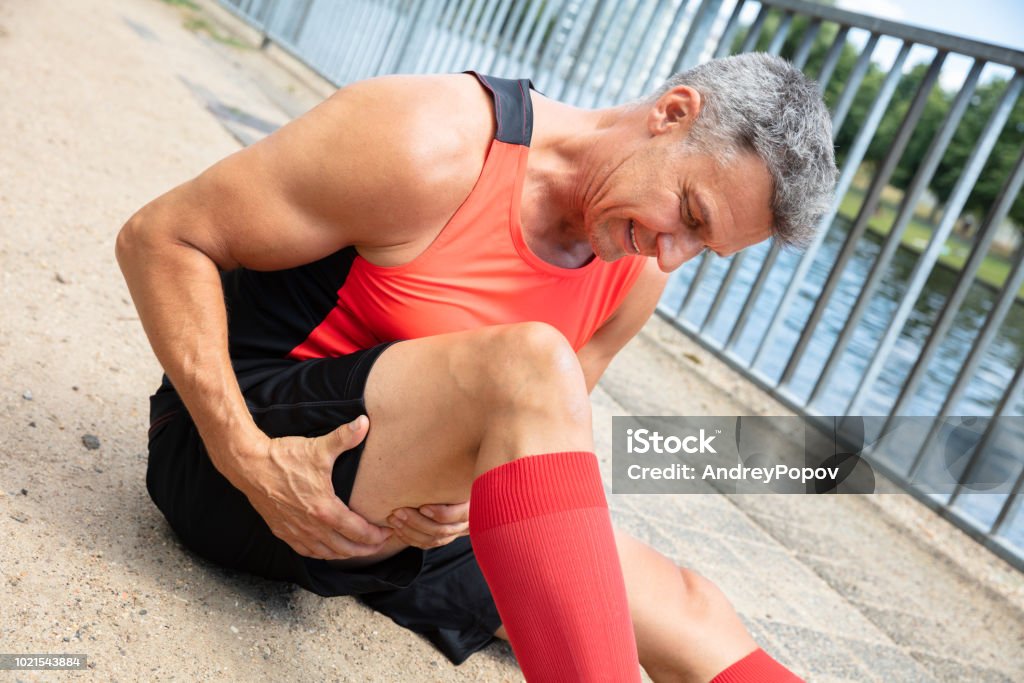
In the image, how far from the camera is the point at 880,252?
3863 millimetres

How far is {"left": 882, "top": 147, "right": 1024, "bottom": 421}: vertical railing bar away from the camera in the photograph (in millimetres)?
3404

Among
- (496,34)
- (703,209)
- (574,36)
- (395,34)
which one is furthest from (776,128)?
(395,34)

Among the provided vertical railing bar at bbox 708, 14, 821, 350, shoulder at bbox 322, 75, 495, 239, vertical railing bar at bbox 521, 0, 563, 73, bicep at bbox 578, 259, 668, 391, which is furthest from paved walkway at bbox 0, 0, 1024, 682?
vertical railing bar at bbox 521, 0, 563, 73

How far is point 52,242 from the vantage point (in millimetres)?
3303

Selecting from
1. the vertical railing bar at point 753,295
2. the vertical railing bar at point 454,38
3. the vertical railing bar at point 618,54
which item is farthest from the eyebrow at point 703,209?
the vertical railing bar at point 454,38

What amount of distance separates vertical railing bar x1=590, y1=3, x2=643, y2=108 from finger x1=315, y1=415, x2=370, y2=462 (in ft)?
14.0

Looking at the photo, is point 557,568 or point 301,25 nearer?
point 557,568

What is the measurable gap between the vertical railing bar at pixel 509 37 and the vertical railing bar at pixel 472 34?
261mm

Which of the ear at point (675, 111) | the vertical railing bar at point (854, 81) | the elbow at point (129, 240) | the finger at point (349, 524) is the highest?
the vertical railing bar at point (854, 81)

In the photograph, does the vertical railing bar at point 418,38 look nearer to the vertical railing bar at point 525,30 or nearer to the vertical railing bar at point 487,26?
the vertical railing bar at point 487,26

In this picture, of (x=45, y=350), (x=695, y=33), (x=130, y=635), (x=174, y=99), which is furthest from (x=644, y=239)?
(x=174, y=99)

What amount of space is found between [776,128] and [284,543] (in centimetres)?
110

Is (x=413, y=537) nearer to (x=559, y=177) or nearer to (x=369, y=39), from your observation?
(x=559, y=177)

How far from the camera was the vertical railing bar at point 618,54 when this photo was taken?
5.59m
